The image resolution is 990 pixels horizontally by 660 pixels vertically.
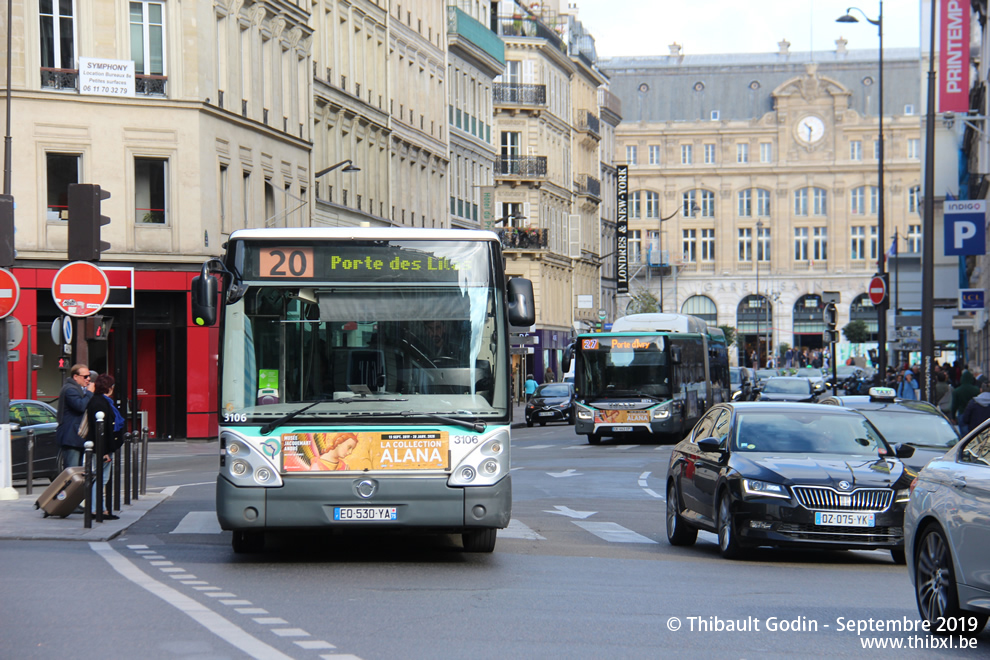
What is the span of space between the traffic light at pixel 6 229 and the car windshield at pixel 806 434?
371 inches

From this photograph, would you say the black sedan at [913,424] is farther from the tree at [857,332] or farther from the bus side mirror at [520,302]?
the tree at [857,332]

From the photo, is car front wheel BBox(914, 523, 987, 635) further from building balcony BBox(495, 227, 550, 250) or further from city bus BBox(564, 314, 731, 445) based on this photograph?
building balcony BBox(495, 227, 550, 250)

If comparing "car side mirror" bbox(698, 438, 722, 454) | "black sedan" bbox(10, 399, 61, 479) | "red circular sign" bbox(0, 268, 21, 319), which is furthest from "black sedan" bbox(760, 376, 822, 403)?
"car side mirror" bbox(698, 438, 722, 454)

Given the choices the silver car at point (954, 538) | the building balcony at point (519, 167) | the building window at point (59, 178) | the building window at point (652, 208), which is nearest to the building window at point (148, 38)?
the building window at point (59, 178)

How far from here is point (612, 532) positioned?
17703 mm

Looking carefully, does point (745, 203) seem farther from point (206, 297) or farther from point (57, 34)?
point (206, 297)

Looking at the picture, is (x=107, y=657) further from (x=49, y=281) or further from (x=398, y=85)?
(x=398, y=85)

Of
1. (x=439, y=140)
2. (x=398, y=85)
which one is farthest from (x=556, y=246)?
(x=398, y=85)

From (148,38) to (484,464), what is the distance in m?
29.3

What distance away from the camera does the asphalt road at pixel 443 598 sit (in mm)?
9094

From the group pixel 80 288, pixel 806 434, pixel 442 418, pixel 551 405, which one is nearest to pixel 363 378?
pixel 442 418

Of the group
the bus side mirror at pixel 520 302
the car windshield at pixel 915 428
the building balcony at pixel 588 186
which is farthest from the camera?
the building balcony at pixel 588 186

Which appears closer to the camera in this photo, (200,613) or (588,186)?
(200,613)

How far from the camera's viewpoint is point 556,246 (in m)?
87.6
